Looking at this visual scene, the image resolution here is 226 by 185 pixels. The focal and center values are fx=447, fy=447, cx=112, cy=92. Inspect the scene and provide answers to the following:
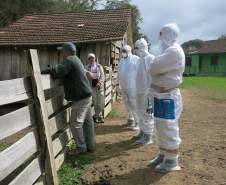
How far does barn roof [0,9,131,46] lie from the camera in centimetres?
1791

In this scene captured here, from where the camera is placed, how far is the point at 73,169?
723cm

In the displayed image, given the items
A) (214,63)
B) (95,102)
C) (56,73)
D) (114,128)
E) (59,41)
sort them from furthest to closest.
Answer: (214,63) → (59,41) → (95,102) → (114,128) → (56,73)

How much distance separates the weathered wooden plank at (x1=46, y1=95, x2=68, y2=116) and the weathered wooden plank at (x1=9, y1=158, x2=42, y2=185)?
3.59 ft

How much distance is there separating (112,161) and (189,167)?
1.36 metres

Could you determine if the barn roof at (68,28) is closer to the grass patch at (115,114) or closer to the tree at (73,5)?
the grass patch at (115,114)

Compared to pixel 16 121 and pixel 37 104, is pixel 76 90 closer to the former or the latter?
pixel 37 104

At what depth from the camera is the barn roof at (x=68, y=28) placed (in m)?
17.9

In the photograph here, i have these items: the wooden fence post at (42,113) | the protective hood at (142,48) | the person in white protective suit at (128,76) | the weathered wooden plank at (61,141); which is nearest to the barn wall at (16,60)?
the person in white protective suit at (128,76)

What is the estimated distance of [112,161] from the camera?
7730 mm

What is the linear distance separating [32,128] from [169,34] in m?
2.53

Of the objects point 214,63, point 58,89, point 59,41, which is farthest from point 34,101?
point 214,63

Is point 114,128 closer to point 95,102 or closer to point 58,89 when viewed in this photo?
point 95,102

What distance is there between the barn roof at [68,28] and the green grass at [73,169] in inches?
366

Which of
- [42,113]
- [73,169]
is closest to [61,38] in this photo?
[73,169]
